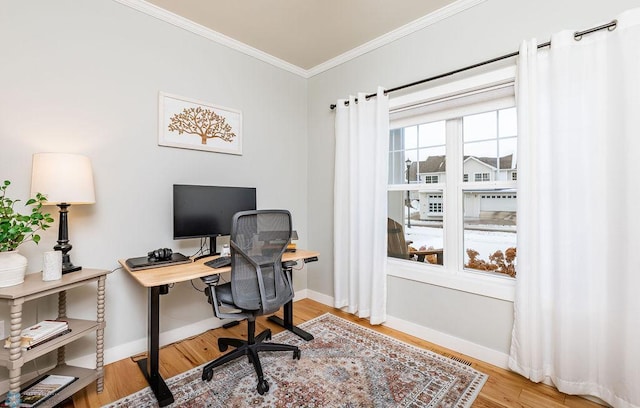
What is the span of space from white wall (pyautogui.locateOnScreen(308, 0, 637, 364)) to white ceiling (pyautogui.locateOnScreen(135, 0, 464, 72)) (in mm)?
137

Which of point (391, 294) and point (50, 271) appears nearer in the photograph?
point (50, 271)

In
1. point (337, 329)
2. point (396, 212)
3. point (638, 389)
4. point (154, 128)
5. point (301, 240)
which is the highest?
point (154, 128)

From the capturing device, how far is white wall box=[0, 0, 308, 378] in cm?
180

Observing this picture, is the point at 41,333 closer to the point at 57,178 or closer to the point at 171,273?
the point at 171,273

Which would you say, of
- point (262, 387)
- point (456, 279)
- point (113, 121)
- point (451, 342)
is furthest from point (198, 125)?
point (451, 342)

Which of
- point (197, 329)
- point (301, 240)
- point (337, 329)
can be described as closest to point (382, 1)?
point (301, 240)

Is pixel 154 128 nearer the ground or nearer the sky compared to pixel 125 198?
nearer the sky

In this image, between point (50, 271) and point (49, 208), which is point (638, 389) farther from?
point (49, 208)

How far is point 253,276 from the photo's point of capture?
1901 millimetres

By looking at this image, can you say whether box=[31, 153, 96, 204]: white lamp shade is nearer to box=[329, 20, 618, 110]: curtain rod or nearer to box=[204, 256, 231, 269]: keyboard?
box=[204, 256, 231, 269]: keyboard

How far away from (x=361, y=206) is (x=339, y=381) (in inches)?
56.6

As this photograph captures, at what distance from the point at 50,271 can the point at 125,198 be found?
69 centimetres

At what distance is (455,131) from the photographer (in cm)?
238

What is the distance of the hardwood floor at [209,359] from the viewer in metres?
1.70
